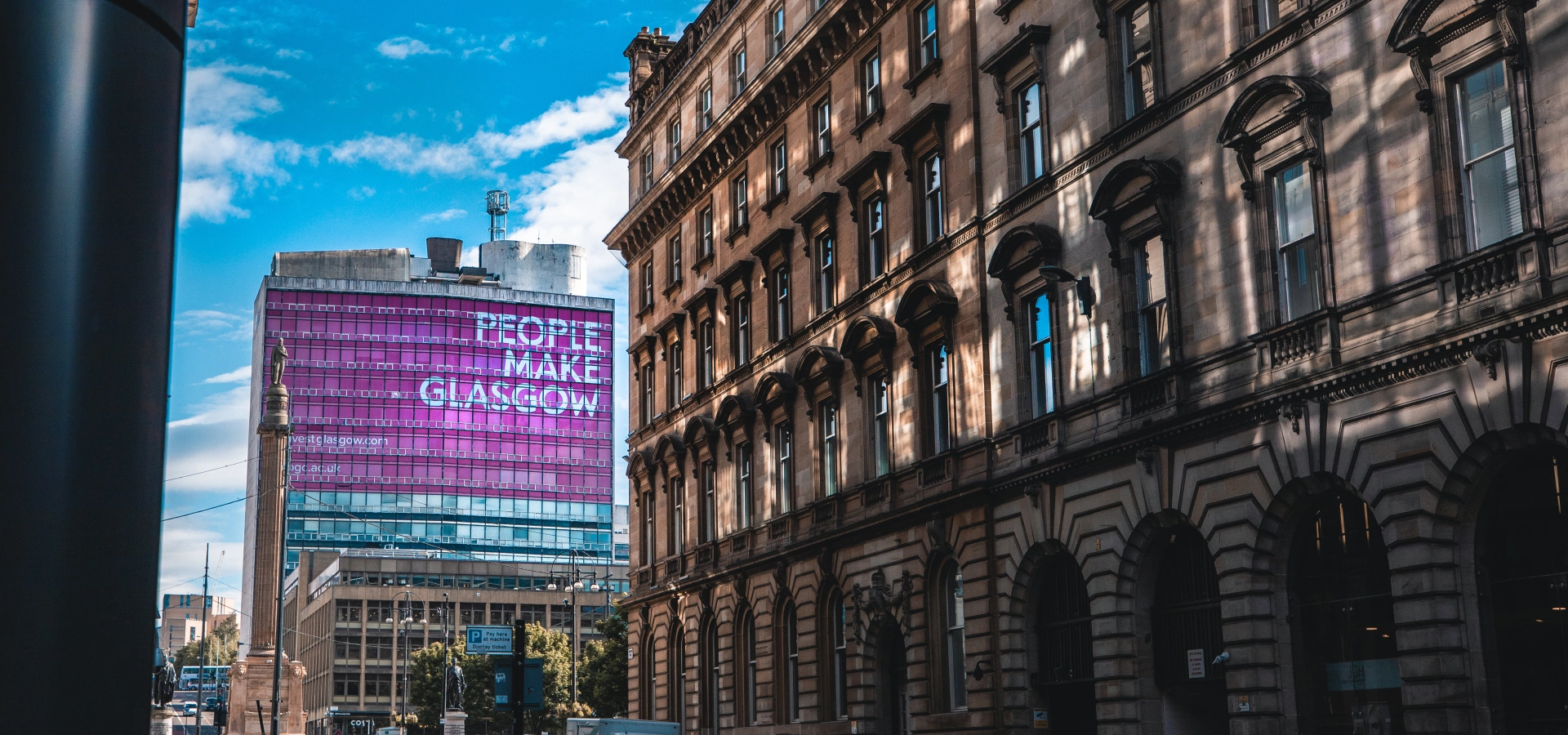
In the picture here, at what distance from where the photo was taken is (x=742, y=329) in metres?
51.8

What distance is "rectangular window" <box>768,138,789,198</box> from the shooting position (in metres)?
48.9

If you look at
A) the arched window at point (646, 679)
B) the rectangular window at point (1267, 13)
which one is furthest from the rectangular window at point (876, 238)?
the arched window at point (646, 679)

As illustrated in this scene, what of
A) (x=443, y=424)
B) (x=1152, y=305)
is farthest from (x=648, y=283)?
(x=443, y=424)

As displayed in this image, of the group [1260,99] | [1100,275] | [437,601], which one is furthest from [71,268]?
[437,601]

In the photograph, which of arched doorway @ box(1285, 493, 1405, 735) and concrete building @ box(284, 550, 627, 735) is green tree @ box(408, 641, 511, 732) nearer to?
concrete building @ box(284, 550, 627, 735)

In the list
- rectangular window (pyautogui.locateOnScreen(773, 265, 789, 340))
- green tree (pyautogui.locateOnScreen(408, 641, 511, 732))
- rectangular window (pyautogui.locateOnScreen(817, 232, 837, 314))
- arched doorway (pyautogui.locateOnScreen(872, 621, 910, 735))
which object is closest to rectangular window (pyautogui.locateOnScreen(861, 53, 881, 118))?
rectangular window (pyautogui.locateOnScreen(817, 232, 837, 314))

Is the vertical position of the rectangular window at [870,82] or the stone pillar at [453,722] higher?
the rectangular window at [870,82]

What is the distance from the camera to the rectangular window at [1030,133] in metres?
34.1

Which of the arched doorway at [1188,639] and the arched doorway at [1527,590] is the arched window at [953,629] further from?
the arched doorway at [1527,590]

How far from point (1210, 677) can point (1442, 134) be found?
413 inches

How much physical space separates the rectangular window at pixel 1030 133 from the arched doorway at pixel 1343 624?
1144 cm

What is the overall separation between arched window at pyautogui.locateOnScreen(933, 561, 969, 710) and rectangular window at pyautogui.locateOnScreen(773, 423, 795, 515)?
9.78 m

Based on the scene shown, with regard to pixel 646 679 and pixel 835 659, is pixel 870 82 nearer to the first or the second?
pixel 835 659

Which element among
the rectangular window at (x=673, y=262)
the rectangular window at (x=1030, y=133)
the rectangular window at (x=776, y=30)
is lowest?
the rectangular window at (x=1030, y=133)
